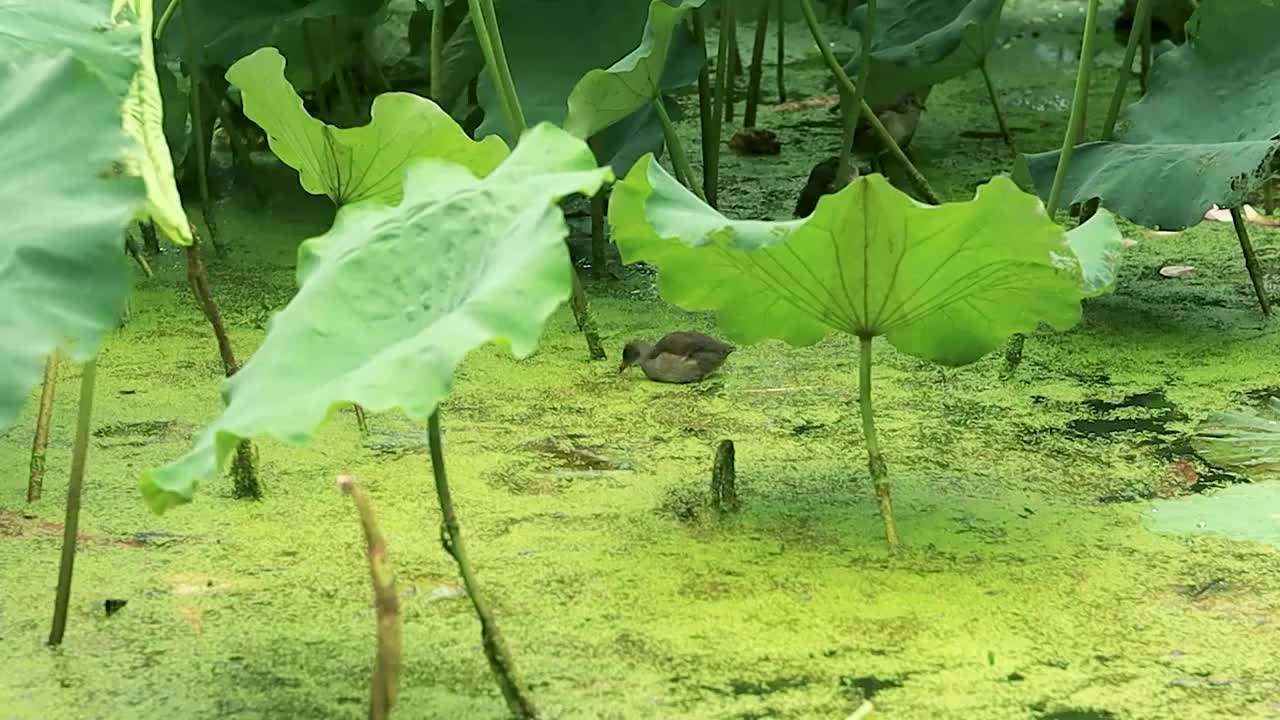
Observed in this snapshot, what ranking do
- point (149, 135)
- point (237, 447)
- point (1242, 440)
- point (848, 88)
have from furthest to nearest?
point (848, 88)
point (1242, 440)
point (237, 447)
point (149, 135)

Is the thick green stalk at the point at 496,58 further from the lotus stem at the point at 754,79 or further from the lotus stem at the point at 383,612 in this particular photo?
the lotus stem at the point at 754,79

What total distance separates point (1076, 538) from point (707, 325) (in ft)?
2.43

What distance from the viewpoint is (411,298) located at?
3.50 feet

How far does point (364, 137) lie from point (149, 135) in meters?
0.33

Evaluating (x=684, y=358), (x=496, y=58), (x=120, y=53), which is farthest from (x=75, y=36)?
(x=684, y=358)

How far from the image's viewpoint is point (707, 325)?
6.86ft

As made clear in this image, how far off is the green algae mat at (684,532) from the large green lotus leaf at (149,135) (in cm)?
14

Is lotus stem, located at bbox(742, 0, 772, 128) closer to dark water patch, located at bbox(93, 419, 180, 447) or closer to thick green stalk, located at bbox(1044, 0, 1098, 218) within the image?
thick green stalk, located at bbox(1044, 0, 1098, 218)

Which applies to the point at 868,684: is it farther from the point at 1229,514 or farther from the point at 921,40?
the point at 921,40

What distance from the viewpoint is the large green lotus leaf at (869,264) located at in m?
1.31

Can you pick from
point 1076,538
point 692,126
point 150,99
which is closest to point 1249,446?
point 1076,538

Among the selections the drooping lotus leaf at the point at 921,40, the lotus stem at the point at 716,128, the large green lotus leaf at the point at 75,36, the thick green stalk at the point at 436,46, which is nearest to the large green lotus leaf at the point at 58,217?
the large green lotus leaf at the point at 75,36

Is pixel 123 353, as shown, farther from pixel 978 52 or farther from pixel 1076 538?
pixel 978 52

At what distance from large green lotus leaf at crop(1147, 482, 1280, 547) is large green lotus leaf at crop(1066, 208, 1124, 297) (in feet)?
0.64
